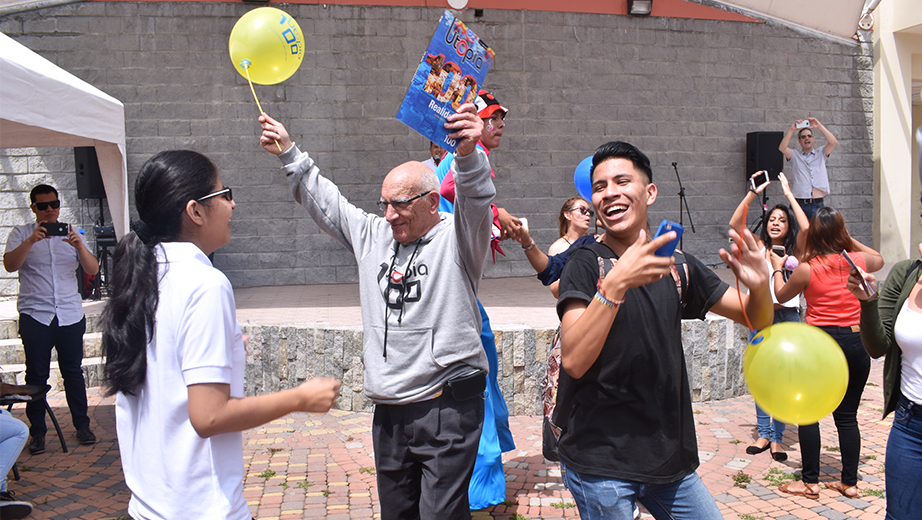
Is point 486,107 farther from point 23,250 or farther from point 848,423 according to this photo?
point 23,250

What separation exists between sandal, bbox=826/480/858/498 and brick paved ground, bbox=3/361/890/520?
0.13ft

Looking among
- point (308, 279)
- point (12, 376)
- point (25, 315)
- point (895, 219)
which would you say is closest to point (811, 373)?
point (25, 315)

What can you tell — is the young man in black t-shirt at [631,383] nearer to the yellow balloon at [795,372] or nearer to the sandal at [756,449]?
the yellow balloon at [795,372]

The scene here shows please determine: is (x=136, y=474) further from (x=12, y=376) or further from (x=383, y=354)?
(x=12, y=376)

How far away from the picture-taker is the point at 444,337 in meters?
2.48

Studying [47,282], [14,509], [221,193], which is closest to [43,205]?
[47,282]

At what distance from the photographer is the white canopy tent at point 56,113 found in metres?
3.66

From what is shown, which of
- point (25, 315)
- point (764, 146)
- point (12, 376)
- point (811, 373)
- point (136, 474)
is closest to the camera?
point (136, 474)

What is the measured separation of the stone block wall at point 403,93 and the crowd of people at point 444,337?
6995 mm

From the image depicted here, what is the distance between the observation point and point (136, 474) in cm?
166

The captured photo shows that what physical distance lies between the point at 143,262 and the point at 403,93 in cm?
889

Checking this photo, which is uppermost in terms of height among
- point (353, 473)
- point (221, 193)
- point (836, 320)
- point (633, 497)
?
point (221, 193)

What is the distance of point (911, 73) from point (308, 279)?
435 inches

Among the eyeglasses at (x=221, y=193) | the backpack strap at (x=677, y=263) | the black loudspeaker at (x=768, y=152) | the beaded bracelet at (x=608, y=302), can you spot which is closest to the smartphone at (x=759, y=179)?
the backpack strap at (x=677, y=263)
